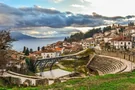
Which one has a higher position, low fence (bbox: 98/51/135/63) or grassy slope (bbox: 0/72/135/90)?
grassy slope (bbox: 0/72/135/90)

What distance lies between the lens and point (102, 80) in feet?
49.1

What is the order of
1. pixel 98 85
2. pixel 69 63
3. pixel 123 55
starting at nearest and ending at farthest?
pixel 98 85
pixel 123 55
pixel 69 63

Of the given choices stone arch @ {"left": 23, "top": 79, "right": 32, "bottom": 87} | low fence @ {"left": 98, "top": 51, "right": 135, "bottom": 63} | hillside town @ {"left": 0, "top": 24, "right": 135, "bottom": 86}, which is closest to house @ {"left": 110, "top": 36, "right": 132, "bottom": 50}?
hillside town @ {"left": 0, "top": 24, "right": 135, "bottom": 86}

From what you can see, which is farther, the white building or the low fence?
the white building

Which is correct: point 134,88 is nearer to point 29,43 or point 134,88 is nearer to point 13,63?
point 13,63

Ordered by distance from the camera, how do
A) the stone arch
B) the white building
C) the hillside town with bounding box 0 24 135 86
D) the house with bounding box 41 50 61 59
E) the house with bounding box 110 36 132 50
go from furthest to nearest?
the house with bounding box 110 36 132 50 → the house with bounding box 41 50 61 59 → the white building → the hillside town with bounding box 0 24 135 86 → the stone arch

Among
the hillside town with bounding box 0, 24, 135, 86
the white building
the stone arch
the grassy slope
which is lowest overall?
the white building

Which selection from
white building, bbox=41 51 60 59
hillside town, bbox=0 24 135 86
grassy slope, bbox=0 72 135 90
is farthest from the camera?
white building, bbox=41 51 60 59

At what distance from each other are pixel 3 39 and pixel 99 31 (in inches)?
3400

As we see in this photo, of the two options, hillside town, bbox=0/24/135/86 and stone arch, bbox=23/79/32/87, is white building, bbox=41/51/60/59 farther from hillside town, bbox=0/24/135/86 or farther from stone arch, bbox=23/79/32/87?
stone arch, bbox=23/79/32/87

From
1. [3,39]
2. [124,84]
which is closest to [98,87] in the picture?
[124,84]

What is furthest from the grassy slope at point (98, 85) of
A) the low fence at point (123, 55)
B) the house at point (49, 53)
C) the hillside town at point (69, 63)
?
the house at point (49, 53)

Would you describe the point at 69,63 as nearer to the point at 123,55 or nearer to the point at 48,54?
the point at 48,54

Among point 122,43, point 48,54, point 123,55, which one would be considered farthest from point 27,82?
point 122,43
